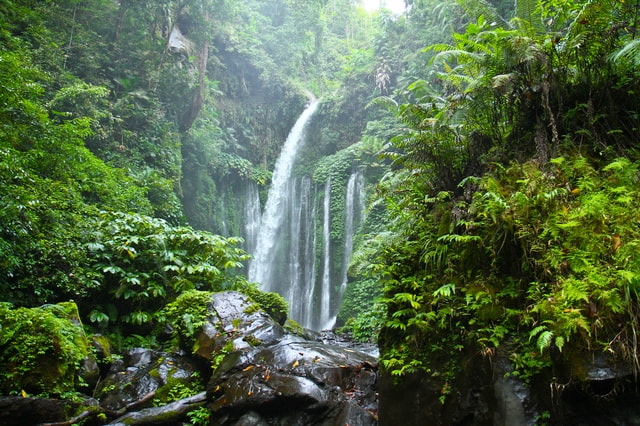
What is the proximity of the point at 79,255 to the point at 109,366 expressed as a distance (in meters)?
2.23

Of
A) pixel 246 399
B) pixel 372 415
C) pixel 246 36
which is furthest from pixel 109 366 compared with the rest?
pixel 246 36

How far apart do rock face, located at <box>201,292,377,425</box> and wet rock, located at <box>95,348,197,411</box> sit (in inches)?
22.5

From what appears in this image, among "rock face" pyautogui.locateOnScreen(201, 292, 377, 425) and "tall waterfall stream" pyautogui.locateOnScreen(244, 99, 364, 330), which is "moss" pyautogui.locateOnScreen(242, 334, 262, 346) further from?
"tall waterfall stream" pyautogui.locateOnScreen(244, 99, 364, 330)

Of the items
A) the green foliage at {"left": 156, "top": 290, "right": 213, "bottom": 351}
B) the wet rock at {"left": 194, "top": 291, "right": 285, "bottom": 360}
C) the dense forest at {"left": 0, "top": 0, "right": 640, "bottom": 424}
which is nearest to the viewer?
the dense forest at {"left": 0, "top": 0, "right": 640, "bottom": 424}

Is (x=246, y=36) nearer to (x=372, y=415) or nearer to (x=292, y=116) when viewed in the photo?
(x=292, y=116)

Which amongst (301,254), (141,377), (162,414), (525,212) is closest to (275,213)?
(301,254)

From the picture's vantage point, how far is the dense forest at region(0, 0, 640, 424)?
8.91ft

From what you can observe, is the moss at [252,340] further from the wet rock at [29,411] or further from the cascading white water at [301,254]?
the cascading white water at [301,254]

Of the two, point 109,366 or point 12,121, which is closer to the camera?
point 109,366

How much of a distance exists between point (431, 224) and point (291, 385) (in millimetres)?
2549

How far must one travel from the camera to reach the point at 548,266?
9.38 ft

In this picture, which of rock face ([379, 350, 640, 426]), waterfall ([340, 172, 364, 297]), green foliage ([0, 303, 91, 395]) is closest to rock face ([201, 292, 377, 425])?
rock face ([379, 350, 640, 426])

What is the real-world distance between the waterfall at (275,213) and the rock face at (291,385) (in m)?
12.1

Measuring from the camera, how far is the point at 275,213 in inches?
767
